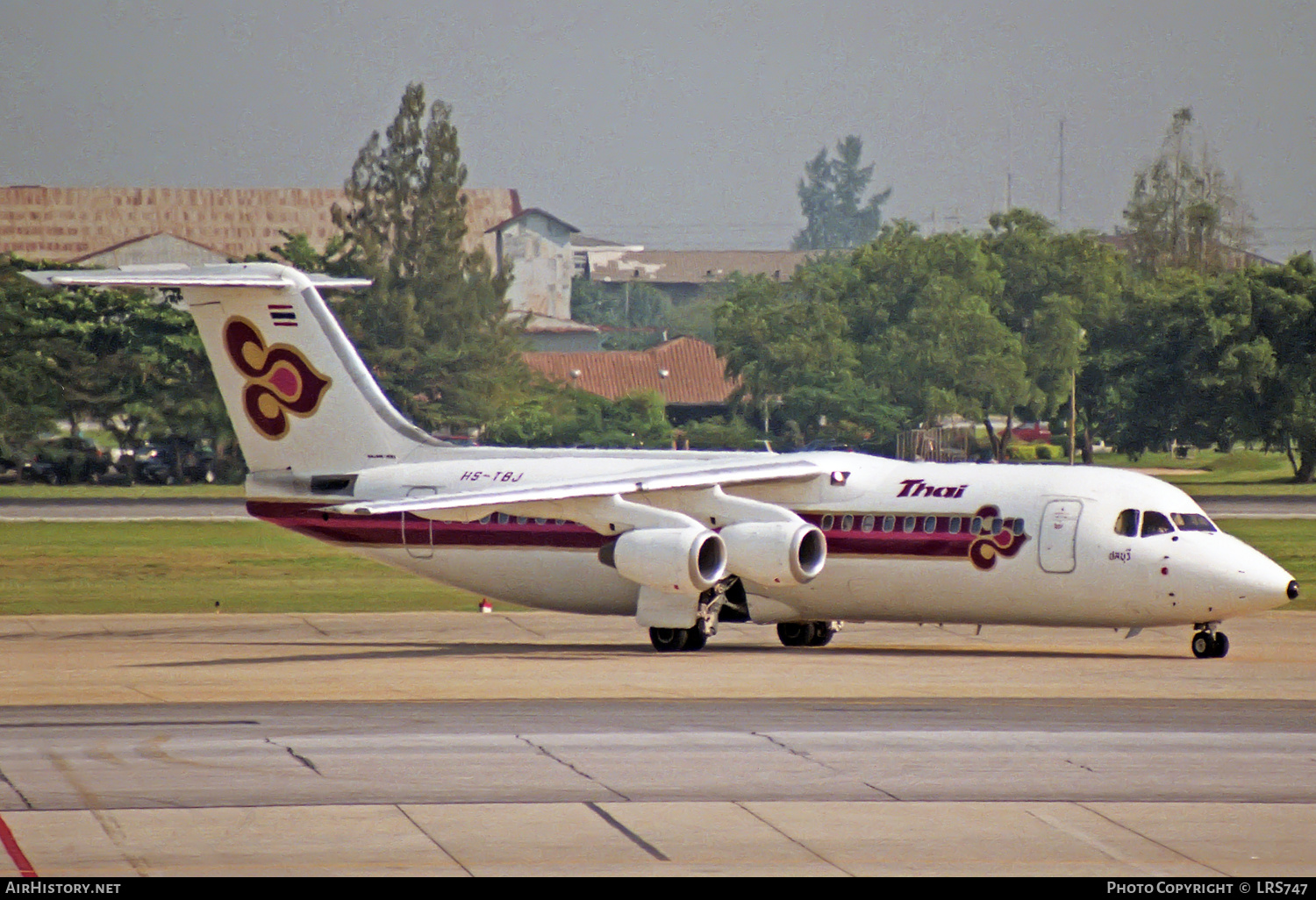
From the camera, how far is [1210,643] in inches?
1139

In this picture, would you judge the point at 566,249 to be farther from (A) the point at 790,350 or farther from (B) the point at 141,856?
(B) the point at 141,856

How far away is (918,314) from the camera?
10094 cm

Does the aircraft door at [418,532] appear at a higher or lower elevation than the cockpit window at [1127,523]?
lower

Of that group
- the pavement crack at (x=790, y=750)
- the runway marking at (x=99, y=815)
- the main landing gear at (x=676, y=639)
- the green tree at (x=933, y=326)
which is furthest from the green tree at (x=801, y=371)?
the runway marking at (x=99, y=815)

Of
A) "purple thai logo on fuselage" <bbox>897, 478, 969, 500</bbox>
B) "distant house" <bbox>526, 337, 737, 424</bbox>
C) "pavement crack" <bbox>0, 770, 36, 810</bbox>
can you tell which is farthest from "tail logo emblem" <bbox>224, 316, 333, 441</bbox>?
"distant house" <bbox>526, 337, 737, 424</bbox>

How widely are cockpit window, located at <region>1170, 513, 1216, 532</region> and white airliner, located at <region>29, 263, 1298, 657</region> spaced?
41 mm

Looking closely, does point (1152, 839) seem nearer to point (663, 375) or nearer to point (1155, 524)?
point (1155, 524)

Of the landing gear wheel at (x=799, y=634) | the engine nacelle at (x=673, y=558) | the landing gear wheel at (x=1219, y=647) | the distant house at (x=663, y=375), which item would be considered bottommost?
the landing gear wheel at (x=799, y=634)

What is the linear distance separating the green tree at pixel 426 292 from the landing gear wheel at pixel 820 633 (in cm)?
6394

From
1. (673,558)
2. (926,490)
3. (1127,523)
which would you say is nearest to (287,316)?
(673,558)

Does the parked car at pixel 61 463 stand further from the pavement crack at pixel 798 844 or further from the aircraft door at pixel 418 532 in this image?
the pavement crack at pixel 798 844

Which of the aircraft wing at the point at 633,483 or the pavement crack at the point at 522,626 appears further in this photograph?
the pavement crack at the point at 522,626

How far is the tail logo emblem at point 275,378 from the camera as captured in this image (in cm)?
3406

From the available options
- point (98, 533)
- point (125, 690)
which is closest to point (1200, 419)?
point (98, 533)
